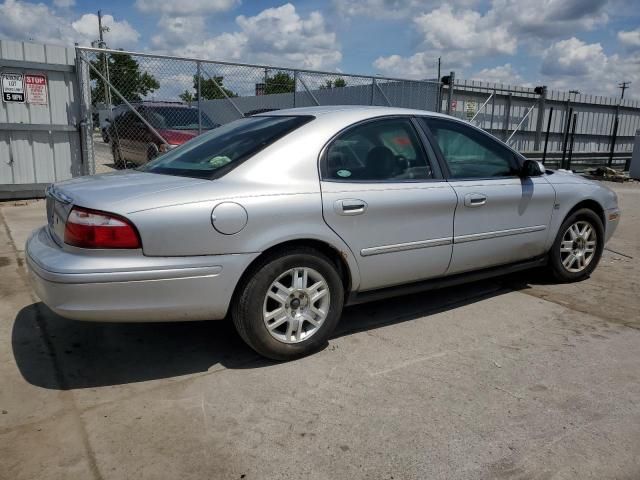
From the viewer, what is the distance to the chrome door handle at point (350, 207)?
3.35 meters

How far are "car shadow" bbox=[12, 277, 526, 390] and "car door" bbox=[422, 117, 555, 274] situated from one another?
0.60 m

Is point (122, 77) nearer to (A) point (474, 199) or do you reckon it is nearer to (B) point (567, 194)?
(A) point (474, 199)

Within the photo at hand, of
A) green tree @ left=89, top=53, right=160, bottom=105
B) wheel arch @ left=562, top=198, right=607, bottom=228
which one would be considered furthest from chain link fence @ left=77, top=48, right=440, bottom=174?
wheel arch @ left=562, top=198, right=607, bottom=228

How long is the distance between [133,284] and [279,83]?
8.13 m

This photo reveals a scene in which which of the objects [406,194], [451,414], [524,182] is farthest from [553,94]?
[451,414]

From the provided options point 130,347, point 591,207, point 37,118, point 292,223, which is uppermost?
point 37,118

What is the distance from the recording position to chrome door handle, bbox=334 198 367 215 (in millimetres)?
3350

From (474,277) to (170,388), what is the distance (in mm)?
2462

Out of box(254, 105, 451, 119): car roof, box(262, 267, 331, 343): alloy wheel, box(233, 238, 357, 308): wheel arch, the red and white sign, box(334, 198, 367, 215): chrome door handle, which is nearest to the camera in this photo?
box(233, 238, 357, 308): wheel arch

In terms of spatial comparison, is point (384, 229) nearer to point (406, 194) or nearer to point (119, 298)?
point (406, 194)

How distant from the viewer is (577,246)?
506 cm

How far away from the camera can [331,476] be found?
7.59 feet

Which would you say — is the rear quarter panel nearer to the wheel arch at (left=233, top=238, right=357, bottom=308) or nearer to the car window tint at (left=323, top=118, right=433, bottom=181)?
the car window tint at (left=323, top=118, right=433, bottom=181)

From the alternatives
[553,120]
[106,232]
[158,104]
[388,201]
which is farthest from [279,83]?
[553,120]
